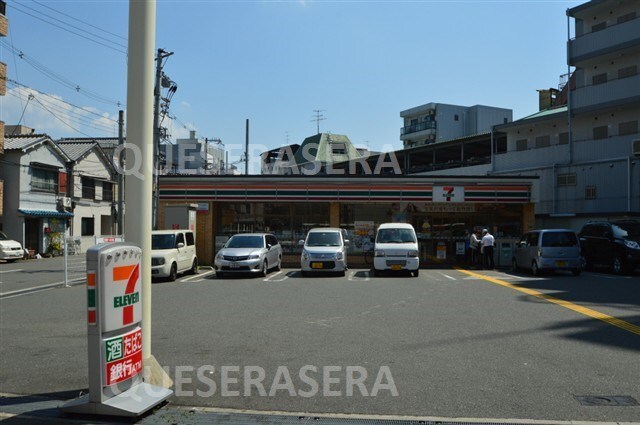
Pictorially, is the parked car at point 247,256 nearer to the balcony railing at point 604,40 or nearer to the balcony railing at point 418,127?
the balcony railing at point 604,40

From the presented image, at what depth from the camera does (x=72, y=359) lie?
694 cm

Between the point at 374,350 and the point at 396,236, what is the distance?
41.5 ft

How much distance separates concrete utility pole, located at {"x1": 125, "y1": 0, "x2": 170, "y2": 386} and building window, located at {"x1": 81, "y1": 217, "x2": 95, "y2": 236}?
38455mm

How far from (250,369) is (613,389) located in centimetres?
396

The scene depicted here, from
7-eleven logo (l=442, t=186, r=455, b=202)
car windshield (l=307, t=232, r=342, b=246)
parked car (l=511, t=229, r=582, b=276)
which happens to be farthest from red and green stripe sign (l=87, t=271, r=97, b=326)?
7-eleven logo (l=442, t=186, r=455, b=202)

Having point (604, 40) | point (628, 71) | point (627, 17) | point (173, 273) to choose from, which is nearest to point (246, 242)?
point (173, 273)

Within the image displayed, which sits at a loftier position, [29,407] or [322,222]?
[322,222]

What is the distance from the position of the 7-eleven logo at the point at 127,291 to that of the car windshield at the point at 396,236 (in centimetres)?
1492

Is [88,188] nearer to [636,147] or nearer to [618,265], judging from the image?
[618,265]

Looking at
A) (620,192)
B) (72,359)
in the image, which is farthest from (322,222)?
(72,359)

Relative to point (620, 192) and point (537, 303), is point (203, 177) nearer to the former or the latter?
point (537, 303)

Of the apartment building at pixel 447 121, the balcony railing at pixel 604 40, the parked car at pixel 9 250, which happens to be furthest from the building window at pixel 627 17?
the parked car at pixel 9 250

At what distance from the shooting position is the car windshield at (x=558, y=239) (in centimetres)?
1892

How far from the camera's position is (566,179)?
31.8 meters
